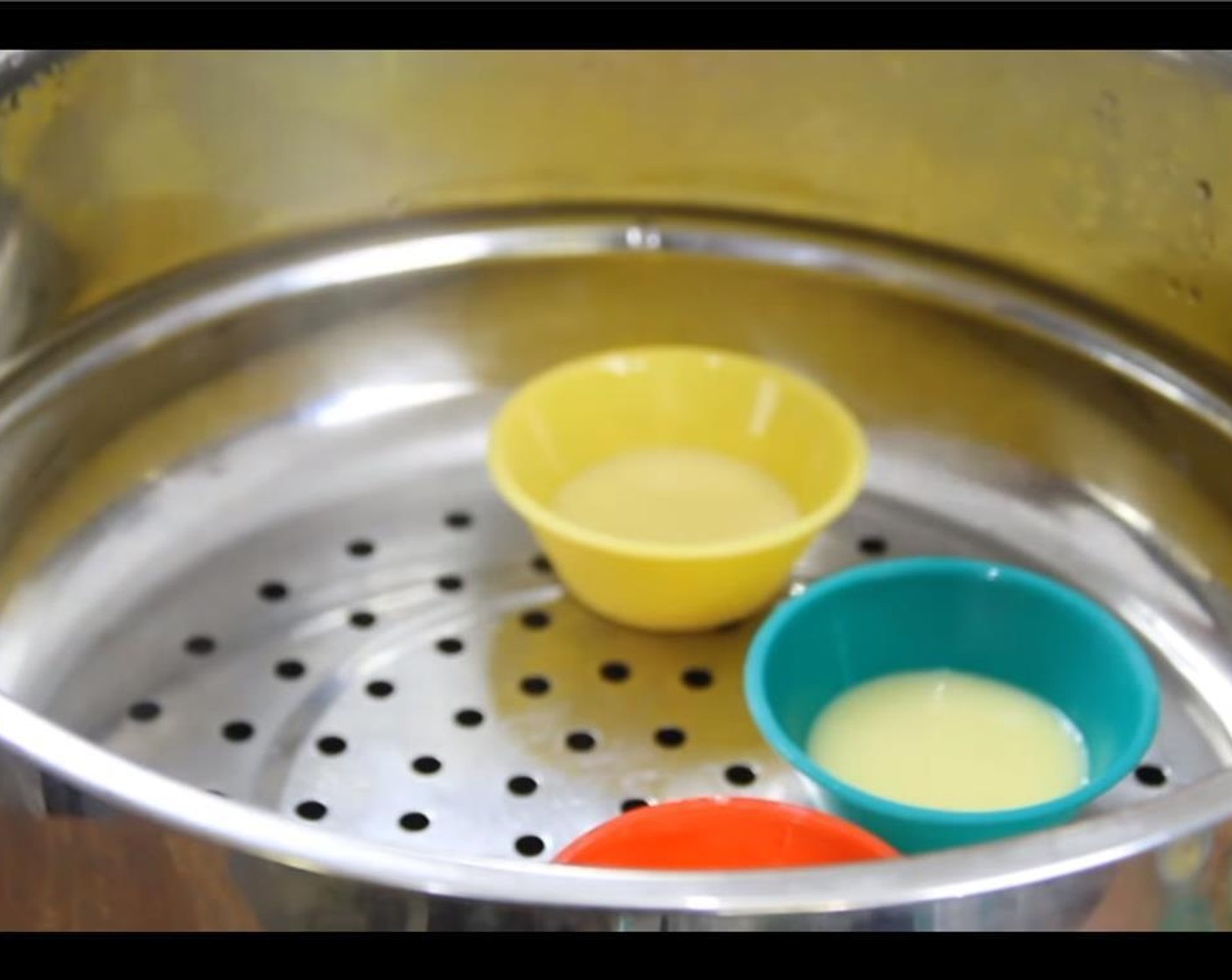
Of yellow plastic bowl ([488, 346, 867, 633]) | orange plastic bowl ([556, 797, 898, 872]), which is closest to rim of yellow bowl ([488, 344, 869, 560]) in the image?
yellow plastic bowl ([488, 346, 867, 633])

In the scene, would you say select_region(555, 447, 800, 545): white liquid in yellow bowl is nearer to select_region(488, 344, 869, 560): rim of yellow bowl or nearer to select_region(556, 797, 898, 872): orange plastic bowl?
select_region(488, 344, 869, 560): rim of yellow bowl

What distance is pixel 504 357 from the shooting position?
760 mm

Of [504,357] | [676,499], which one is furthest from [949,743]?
[504,357]

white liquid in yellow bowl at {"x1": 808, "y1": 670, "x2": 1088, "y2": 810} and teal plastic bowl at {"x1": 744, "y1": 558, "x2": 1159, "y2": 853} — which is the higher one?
teal plastic bowl at {"x1": 744, "y1": 558, "x2": 1159, "y2": 853}

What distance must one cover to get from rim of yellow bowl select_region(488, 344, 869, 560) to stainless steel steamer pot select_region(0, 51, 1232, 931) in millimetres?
44

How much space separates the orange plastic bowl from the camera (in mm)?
497

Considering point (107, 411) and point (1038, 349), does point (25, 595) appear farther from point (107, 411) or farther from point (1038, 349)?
point (1038, 349)

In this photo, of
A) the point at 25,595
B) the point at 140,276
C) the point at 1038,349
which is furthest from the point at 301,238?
the point at 1038,349

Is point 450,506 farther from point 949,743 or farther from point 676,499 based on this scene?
point 949,743

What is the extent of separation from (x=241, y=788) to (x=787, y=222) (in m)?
0.34

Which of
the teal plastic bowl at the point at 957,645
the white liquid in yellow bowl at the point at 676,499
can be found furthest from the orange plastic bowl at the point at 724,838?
the white liquid in yellow bowl at the point at 676,499

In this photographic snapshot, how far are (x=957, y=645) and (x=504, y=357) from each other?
0.80 ft

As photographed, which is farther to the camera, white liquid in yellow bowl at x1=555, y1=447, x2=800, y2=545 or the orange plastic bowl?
white liquid in yellow bowl at x1=555, y1=447, x2=800, y2=545

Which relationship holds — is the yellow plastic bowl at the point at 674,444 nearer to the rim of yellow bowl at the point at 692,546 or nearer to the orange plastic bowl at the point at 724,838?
the rim of yellow bowl at the point at 692,546
